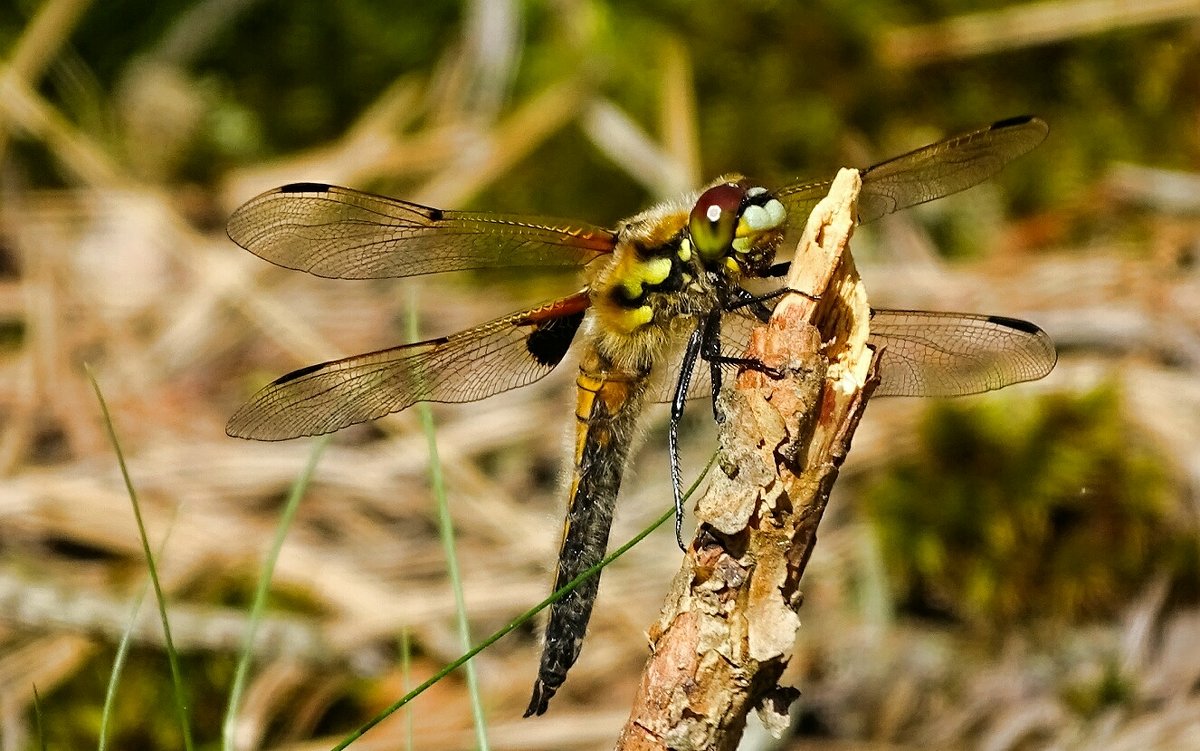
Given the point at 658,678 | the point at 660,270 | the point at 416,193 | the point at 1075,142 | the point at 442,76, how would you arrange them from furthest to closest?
the point at 442,76 < the point at 416,193 < the point at 1075,142 < the point at 660,270 < the point at 658,678

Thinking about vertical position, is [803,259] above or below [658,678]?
above

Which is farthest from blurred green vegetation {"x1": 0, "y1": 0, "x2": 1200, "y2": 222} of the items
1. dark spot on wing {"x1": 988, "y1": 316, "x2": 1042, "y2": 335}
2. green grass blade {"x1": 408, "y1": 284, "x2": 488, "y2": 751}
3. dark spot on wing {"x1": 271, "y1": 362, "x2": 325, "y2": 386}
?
green grass blade {"x1": 408, "y1": 284, "x2": 488, "y2": 751}

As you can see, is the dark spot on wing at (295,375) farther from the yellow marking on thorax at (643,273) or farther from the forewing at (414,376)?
the yellow marking on thorax at (643,273)

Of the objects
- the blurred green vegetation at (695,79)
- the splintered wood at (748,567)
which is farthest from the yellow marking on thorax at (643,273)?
the blurred green vegetation at (695,79)

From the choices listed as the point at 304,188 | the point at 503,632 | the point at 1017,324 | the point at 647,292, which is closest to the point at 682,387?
the point at 647,292

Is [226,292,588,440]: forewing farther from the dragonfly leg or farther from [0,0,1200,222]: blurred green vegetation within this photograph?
[0,0,1200,222]: blurred green vegetation

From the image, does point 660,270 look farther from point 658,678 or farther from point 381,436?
point 381,436

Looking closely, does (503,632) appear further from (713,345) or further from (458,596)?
(713,345)

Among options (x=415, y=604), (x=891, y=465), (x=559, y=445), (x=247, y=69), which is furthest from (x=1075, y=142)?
(x=247, y=69)
